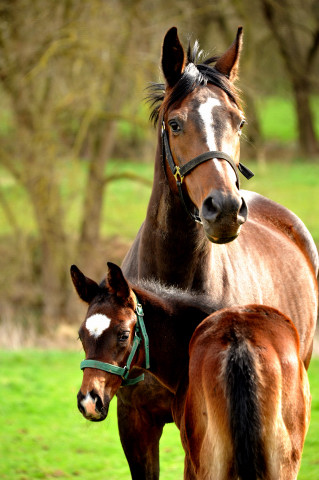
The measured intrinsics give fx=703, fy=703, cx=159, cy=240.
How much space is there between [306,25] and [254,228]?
1503 cm

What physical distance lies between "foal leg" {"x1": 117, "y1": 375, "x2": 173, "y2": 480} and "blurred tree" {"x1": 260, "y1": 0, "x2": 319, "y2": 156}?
41.2 ft

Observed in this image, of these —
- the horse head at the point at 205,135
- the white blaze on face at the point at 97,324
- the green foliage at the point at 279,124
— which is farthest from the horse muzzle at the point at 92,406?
the green foliage at the point at 279,124

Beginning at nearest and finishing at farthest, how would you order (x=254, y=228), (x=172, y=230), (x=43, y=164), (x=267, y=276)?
(x=172, y=230)
(x=267, y=276)
(x=254, y=228)
(x=43, y=164)

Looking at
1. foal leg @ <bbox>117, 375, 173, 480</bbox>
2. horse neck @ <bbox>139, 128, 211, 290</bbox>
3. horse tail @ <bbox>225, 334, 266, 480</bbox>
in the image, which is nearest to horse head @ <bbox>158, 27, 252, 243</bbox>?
horse neck @ <bbox>139, 128, 211, 290</bbox>

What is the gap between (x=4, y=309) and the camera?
1442cm

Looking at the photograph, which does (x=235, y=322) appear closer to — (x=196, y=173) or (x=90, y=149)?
(x=196, y=173)

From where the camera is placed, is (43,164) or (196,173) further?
(43,164)

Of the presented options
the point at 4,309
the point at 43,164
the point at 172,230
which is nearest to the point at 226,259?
the point at 172,230

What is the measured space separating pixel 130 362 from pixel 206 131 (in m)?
1.24

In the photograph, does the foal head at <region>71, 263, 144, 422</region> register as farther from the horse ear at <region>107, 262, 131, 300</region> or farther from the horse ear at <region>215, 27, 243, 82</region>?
the horse ear at <region>215, 27, 243, 82</region>

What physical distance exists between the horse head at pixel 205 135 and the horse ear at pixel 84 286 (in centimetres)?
65

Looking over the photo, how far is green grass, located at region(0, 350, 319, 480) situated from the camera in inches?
241

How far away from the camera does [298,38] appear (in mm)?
20203

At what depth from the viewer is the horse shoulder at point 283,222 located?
5535 mm
